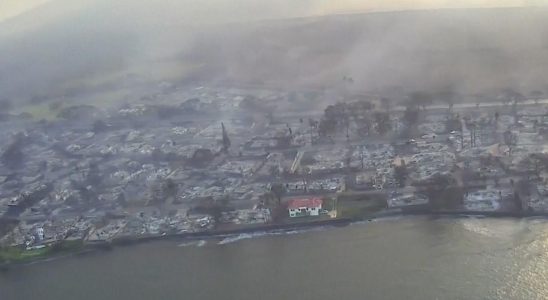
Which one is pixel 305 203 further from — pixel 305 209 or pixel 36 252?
pixel 36 252

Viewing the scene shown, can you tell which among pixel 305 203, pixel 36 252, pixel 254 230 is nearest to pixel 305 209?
pixel 305 203

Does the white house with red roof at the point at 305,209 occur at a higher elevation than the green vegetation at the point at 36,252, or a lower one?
higher

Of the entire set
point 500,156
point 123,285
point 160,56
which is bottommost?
point 123,285

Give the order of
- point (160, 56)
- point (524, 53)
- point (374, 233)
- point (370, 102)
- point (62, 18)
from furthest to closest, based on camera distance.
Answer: point (62, 18) → point (160, 56) → point (524, 53) → point (370, 102) → point (374, 233)

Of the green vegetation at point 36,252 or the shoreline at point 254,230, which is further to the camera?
the green vegetation at point 36,252

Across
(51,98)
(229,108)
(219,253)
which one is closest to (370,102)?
(229,108)

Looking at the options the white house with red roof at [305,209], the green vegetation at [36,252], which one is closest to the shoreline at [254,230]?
the green vegetation at [36,252]

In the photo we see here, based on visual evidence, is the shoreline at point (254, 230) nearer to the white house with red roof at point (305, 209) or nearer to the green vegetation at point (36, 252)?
the green vegetation at point (36, 252)

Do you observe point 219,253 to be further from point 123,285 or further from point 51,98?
point 51,98

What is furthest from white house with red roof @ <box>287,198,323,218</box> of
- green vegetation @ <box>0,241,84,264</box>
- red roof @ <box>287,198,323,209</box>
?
green vegetation @ <box>0,241,84,264</box>
